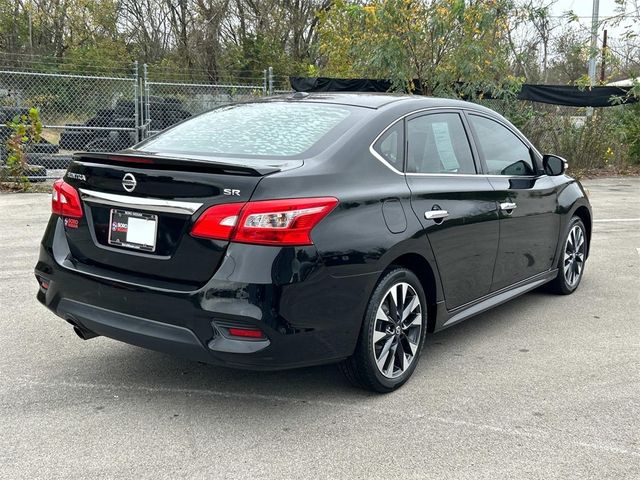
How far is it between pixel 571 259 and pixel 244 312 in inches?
150

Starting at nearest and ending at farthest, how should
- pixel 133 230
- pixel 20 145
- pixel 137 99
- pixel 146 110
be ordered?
1. pixel 133 230
2. pixel 20 145
3. pixel 137 99
4. pixel 146 110

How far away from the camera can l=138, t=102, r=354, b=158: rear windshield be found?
11.8 feet

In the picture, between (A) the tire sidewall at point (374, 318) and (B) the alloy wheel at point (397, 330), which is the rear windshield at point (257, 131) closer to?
(A) the tire sidewall at point (374, 318)

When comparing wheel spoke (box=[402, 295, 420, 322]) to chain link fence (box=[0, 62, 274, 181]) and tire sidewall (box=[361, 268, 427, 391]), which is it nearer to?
tire sidewall (box=[361, 268, 427, 391])

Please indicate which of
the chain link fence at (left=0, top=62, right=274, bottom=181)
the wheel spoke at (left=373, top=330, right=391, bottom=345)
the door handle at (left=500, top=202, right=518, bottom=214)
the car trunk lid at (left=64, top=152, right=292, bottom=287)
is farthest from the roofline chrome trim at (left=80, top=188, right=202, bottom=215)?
the chain link fence at (left=0, top=62, right=274, bottom=181)

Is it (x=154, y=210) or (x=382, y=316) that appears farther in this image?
(x=382, y=316)

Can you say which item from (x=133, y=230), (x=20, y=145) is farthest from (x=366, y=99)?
(x=20, y=145)

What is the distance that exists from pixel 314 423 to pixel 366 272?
2.61 ft

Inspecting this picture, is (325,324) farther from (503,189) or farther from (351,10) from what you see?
(351,10)

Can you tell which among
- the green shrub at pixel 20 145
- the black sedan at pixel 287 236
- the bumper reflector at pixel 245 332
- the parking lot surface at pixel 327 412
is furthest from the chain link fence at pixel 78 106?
the bumper reflector at pixel 245 332

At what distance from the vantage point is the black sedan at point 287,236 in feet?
9.96

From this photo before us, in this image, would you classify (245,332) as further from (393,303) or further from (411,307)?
(411,307)

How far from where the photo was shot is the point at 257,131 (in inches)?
150

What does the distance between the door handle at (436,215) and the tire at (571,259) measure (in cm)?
206
